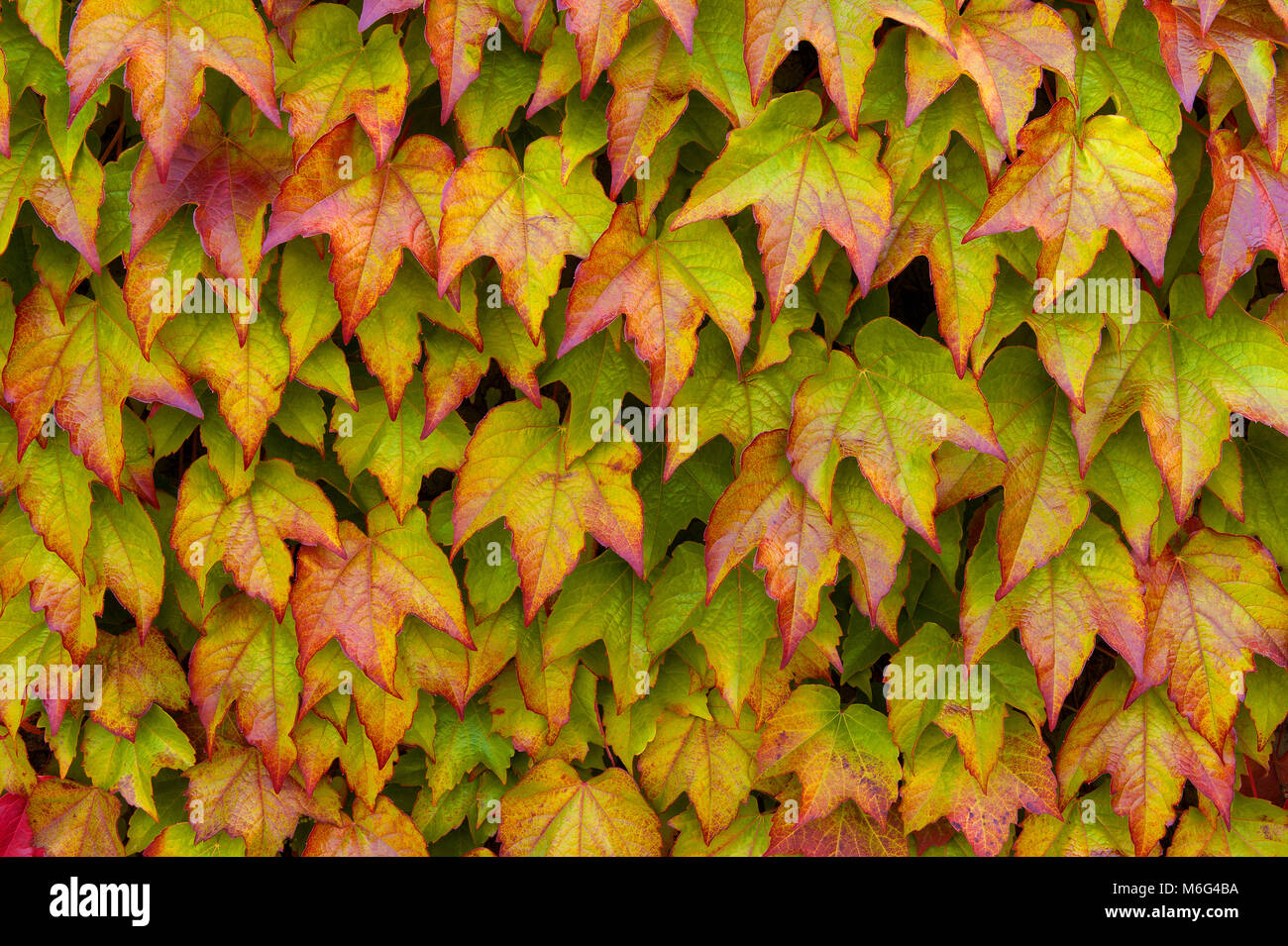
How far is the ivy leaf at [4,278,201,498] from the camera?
1.69 metres

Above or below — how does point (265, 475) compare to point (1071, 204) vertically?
below

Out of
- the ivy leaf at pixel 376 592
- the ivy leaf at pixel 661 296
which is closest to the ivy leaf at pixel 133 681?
the ivy leaf at pixel 376 592

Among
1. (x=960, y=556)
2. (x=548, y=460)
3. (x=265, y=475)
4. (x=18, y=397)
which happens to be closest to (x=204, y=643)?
(x=265, y=475)

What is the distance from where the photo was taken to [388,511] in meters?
1.83

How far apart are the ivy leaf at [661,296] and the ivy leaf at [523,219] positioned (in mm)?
59


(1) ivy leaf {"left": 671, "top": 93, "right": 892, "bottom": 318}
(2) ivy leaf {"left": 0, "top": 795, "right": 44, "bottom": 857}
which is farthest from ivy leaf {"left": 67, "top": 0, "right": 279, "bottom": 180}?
(2) ivy leaf {"left": 0, "top": 795, "right": 44, "bottom": 857}

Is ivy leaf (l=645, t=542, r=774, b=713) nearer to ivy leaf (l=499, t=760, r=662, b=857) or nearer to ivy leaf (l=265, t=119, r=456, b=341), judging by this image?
ivy leaf (l=499, t=760, r=662, b=857)

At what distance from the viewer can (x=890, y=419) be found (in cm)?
164

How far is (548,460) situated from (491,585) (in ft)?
0.93

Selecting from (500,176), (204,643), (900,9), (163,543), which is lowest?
(204,643)

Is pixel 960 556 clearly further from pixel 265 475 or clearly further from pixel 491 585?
pixel 265 475

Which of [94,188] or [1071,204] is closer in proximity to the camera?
[1071,204]

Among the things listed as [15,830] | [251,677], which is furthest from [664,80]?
[15,830]

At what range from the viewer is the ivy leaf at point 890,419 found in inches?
62.6
